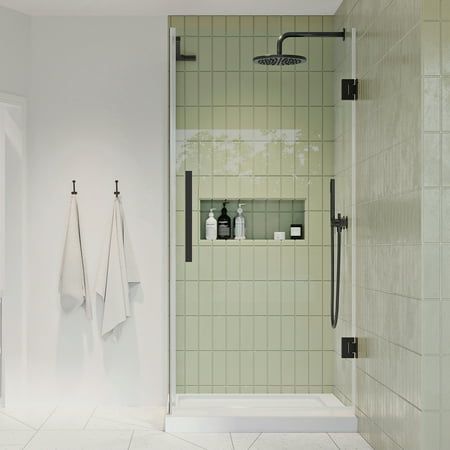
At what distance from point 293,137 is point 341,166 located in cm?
31

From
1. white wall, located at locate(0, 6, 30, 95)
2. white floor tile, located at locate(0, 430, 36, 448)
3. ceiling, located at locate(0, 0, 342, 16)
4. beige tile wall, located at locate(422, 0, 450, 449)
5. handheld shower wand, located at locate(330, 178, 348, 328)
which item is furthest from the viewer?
white wall, located at locate(0, 6, 30, 95)

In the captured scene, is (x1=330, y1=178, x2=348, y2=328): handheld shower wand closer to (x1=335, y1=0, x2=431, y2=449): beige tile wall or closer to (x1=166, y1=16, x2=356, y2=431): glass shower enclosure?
(x1=166, y1=16, x2=356, y2=431): glass shower enclosure

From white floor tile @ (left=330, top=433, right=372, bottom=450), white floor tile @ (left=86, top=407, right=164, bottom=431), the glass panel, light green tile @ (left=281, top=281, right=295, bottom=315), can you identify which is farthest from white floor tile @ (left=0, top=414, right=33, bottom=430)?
white floor tile @ (left=330, top=433, right=372, bottom=450)

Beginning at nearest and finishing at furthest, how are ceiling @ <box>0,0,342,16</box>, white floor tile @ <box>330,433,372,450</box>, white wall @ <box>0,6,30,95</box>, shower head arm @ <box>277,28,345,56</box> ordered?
1. white floor tile @ <box>330,433,372,450</box>
2. shower head arm @ <box>277,28,345,56</box>
3. ceiling @ <box>0,0,342,16</box>
4. white wall @ <box>0,6,30,95</box>

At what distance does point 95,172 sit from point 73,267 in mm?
610

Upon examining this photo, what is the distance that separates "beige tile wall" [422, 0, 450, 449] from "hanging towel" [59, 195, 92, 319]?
8.13 ft

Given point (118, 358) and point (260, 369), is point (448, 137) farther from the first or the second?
point (118, 358)

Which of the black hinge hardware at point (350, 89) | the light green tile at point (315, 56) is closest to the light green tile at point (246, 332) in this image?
the black hinge hardware at point (350, 89)

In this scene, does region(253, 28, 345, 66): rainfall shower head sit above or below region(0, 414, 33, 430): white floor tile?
above

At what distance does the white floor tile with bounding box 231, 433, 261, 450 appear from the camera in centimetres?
416

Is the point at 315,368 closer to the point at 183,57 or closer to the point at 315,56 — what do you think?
the point at 315,56

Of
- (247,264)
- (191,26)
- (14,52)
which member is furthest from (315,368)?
(14,52)

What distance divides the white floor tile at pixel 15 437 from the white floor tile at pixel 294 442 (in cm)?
119

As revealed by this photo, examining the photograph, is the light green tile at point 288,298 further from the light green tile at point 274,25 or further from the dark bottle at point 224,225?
the light green tile at point 274,25
